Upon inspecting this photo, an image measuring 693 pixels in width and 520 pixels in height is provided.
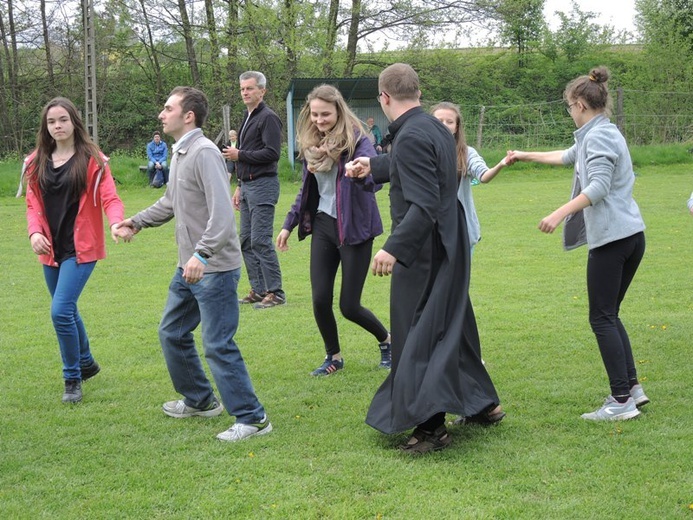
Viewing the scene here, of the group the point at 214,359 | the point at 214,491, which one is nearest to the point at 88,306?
the point at 214,359

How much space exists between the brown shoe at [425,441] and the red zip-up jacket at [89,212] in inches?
101

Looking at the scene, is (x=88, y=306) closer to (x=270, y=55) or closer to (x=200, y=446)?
(x=200, y=446)

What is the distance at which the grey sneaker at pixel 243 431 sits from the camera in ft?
16.4

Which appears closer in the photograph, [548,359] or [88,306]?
[548,359]

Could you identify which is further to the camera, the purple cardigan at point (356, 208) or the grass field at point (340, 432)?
the purple cardigan at point (356, 208)

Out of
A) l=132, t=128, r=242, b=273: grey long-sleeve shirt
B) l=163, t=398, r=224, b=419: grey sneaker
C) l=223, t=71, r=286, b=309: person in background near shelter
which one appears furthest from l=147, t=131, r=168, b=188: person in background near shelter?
l=132, t=128, r=242, b=273: grey long-sleeve shirt

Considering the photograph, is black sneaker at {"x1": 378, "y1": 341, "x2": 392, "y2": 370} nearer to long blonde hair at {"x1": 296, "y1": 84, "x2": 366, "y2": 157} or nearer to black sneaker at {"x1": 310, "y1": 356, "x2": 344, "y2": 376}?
black sneaker at {"x1": 310, "y1": 356, "x2": 344, "y2": 376}

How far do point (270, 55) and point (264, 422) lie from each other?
29864 mm

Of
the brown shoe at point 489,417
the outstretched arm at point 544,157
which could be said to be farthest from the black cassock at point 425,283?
the outstretched arm at point 544,157

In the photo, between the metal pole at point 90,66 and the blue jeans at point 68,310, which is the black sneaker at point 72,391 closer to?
the blue jeans at point 68,310

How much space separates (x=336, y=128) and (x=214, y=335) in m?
2.08

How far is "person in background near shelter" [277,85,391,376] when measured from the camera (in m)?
6.27

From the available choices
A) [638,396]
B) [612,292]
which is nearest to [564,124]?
[638,396]

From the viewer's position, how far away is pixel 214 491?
4.25 meters
